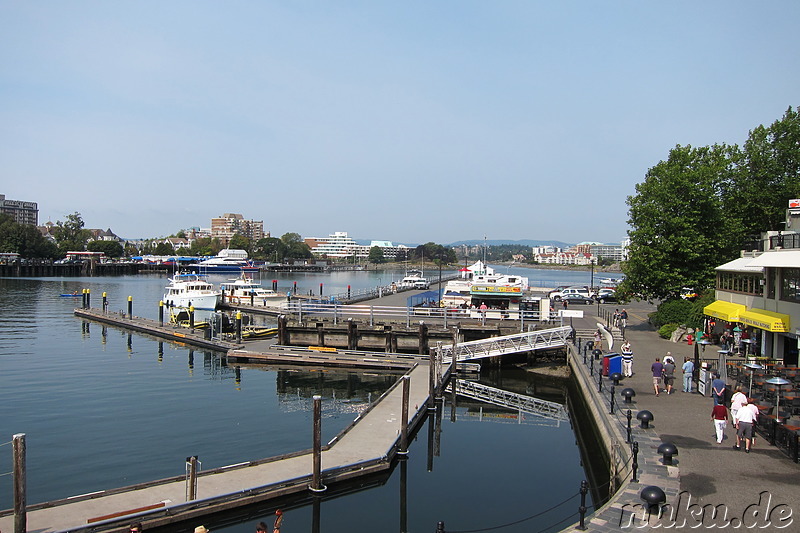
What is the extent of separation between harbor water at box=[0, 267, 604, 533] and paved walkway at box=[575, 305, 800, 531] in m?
3.59

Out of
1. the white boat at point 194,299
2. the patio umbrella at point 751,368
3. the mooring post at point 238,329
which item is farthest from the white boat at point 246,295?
the patio umbrella at point 751,368

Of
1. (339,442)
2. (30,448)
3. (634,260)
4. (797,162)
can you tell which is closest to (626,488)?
(339,442)

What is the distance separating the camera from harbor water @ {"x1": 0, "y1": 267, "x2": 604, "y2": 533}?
17312 millimetres

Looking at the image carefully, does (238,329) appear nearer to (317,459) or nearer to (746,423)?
(317,459)

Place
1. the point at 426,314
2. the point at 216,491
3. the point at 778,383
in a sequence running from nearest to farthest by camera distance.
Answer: the point at 216,491 < the point at 778,383 < the point at 426,314

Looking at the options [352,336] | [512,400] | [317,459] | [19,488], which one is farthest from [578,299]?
[19,488]

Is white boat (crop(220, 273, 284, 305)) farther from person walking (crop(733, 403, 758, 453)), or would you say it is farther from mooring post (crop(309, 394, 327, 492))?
person walking (crop(733, 403, 758, 453))

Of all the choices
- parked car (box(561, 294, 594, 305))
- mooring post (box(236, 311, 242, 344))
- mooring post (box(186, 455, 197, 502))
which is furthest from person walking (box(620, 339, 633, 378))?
parked car (box(561, 294, 594, 305))

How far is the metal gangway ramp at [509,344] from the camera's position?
36125 mm

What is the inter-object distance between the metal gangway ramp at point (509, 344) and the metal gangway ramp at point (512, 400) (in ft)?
6.36

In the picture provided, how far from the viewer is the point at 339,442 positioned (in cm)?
2070

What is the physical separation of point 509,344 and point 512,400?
5.88m

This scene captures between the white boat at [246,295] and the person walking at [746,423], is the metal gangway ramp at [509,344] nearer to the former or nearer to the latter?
the person walking at [746,423]

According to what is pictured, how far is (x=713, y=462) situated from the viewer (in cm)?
1498
